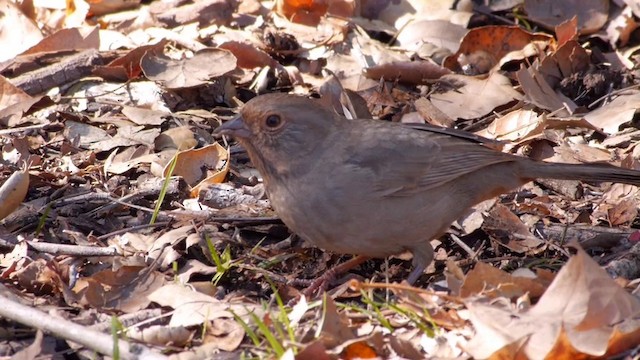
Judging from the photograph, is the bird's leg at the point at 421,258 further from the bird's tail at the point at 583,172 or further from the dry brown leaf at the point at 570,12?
the dry brown leaf at the point at 570,12

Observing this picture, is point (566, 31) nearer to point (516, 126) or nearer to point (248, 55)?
point (516, 126)

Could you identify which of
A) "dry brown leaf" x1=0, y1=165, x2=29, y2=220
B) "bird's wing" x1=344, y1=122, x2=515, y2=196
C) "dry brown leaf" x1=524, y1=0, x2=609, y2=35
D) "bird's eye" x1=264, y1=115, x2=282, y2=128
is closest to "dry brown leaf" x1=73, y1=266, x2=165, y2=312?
"dry brown leaf" x1=0, y1=165, x2=29, y2=220

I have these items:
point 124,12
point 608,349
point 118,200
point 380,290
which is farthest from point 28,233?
point 608,349

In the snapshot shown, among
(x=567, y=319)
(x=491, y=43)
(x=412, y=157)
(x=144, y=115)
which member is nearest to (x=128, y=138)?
(x=144, y=115)

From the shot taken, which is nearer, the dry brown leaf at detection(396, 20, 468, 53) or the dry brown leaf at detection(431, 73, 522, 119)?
the dry brown leaf at detection(431, 73, 522, 119)

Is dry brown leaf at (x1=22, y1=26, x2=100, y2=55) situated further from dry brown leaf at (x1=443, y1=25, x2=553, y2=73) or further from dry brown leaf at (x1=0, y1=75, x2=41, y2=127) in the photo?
dry brown leaf at (x1=443, y1=25, x2=553, y2=73)

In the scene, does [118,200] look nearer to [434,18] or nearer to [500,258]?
[500,258]

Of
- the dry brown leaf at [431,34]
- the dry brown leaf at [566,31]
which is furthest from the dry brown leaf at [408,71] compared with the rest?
the dry brown leaf at [566,31]
